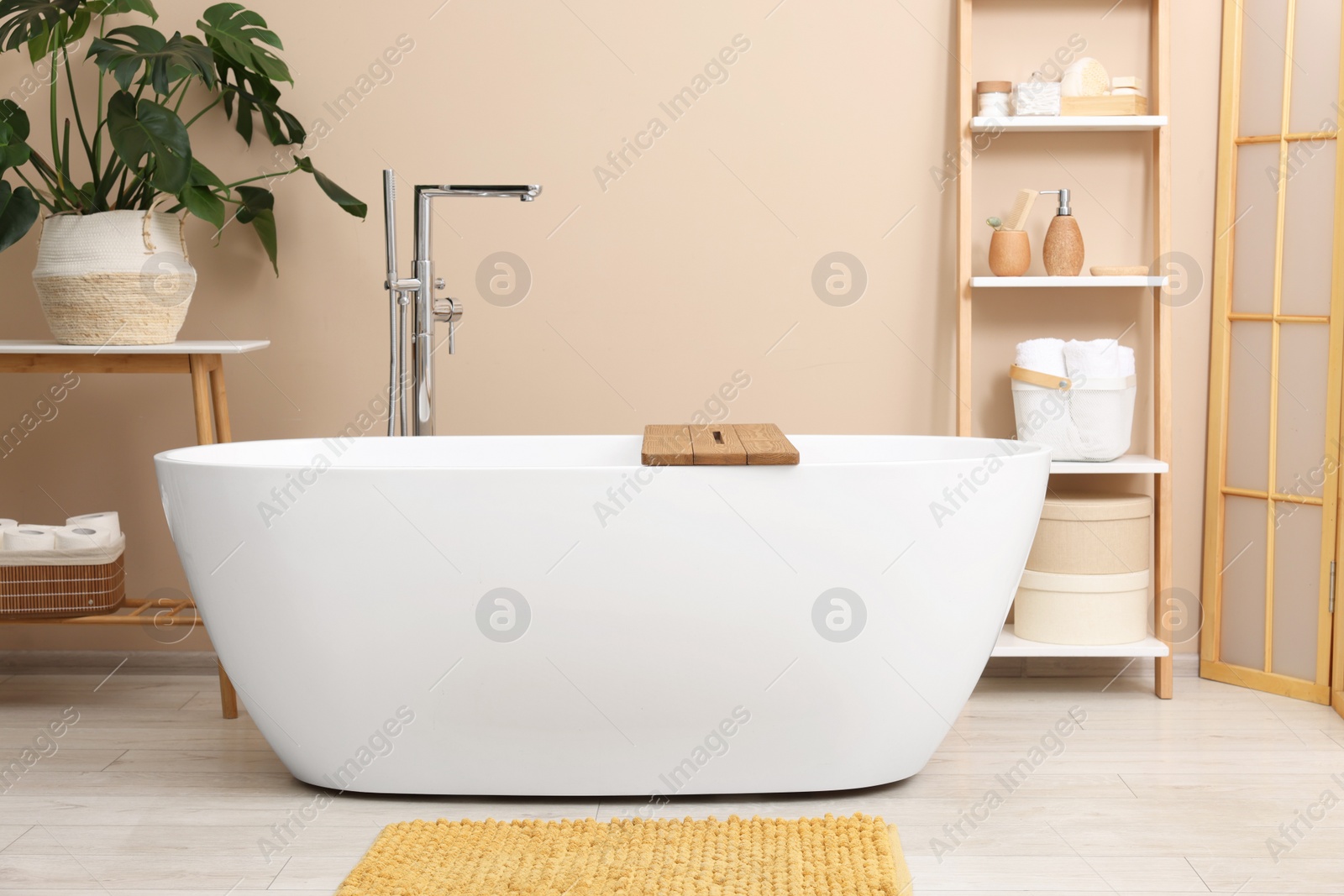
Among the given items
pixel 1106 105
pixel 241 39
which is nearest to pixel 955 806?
pixel 1106 105

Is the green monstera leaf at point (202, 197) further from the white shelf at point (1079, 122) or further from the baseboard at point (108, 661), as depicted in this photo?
the white shelf at point (1079, 122)

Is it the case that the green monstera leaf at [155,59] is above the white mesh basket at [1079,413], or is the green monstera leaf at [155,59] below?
above

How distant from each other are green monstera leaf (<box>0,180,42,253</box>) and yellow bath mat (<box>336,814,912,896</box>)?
134 cm

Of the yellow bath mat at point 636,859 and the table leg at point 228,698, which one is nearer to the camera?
the yellow bath mat at point 636,859

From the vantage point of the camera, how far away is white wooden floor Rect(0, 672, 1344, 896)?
1.66 meters

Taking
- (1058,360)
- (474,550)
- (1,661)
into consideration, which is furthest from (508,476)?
(1,661)

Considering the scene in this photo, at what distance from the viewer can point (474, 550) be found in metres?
1.75

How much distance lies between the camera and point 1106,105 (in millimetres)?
2492

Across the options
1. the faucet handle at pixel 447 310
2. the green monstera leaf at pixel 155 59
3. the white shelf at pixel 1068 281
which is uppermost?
the green monstera leaf at pixel 155 59

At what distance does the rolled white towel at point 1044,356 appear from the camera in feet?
8.11

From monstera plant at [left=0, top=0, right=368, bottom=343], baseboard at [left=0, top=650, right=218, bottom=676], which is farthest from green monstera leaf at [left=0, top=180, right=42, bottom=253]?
baseboard at [left=0, top=650, right=218, bottom=676]

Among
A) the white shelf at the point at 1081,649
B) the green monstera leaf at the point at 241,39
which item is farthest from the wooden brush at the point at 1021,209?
the green monstera leaf at the point at 241,39

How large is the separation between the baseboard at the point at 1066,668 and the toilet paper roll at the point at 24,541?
6.73 ft

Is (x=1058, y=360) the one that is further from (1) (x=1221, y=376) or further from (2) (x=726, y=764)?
(2) (x=726, y=764)
